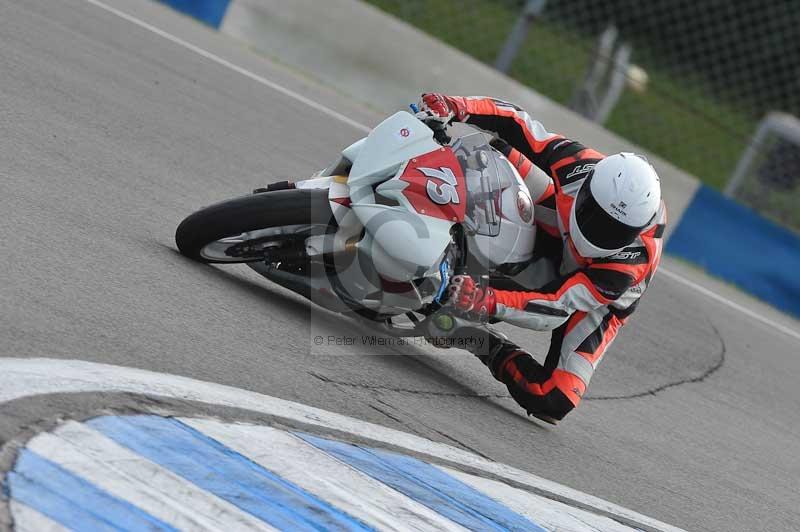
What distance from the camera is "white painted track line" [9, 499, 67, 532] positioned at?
2670 millimetres

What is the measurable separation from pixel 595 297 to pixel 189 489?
2.68m

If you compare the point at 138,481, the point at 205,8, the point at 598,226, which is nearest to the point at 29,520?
the point at 138,481

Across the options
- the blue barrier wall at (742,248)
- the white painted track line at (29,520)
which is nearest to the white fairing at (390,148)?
the white painted track line at (29,520)

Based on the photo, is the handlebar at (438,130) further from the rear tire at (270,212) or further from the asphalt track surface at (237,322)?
the asphalt track surface at (237,322)

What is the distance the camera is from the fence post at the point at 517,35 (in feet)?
40.1

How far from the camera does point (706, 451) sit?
614cm

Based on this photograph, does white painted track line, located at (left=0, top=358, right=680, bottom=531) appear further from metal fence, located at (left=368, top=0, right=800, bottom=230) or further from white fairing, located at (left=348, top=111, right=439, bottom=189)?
metal fence, located at (left=368, top=0, right=800, bottom=230)

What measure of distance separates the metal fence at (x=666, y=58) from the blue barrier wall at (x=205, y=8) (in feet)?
6.29

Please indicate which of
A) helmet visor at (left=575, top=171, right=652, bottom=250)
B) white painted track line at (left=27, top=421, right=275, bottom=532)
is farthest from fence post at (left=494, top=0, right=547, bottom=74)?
white painted track line at (left=27, top=421, right=275, bottom=532)

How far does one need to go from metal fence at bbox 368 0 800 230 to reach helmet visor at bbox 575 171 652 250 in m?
7.15

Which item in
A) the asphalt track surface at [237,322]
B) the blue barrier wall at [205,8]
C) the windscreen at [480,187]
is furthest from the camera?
the blue barrier wall at [205,8]

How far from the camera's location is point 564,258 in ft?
18.0

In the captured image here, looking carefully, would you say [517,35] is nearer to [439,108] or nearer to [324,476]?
[439,108]

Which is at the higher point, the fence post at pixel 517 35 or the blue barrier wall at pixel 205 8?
the fence post at pixel 517 35
